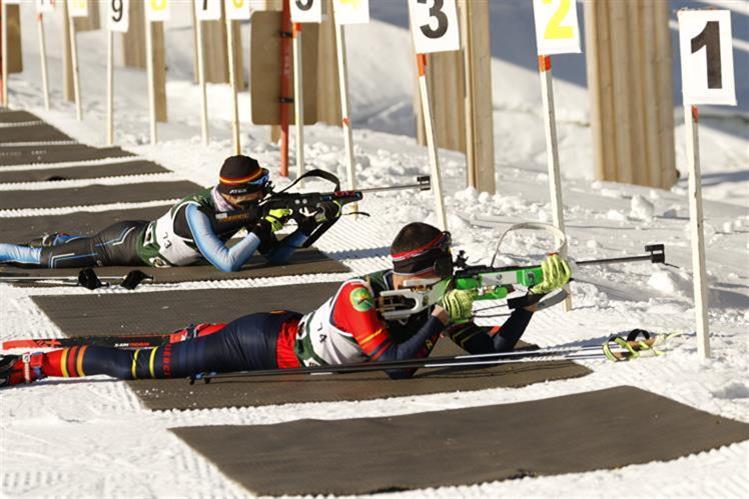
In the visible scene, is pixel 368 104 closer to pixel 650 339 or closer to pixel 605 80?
pixel 605 80

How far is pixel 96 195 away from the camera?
12.7 meters

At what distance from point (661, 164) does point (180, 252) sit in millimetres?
7408

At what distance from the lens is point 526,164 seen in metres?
19.1

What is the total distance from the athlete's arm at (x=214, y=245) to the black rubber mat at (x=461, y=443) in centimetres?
331

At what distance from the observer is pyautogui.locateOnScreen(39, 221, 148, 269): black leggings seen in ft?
31.5

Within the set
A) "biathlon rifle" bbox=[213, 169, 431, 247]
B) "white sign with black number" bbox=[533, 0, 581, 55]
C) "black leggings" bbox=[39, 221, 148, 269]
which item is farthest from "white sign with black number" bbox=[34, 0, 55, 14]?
"white sign with black number" bbox=[533, 0, 581, 55]

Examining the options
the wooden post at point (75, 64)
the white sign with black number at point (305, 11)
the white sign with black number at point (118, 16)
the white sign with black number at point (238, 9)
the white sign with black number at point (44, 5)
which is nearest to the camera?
the white sign with black number at point (305, 11)

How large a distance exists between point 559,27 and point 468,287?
192 centimetres

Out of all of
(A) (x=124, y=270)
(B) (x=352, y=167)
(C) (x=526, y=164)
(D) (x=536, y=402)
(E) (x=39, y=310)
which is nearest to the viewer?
(D) (x=536, y=402)

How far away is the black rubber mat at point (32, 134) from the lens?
55.1ft

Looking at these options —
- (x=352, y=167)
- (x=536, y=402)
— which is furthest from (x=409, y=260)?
(x=352, y=167)

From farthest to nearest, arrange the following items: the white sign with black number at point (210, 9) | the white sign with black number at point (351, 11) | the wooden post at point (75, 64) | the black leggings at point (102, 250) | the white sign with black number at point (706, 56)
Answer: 1. the wooden post at point (75, 64)
2. the white sign with black number at point (210, 9)
3. the white sign with black number at point (351, 11)
4. the black leggings at point (102, 250)
5. the white sign with black number at point (706, 56)

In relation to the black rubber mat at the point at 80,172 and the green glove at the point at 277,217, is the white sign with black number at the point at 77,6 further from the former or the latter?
the green glove at the point at 277,217

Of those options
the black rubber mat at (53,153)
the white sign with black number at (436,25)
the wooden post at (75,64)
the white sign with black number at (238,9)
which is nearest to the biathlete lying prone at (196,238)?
the white sign with black number at (436,25)
